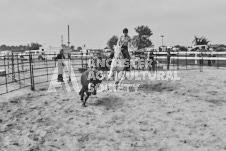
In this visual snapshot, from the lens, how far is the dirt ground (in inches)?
165

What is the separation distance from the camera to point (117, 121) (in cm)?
521

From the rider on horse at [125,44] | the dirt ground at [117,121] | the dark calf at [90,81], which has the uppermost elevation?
the rider on horse at [125,44]

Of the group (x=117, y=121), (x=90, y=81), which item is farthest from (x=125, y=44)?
(x=117, y=121)

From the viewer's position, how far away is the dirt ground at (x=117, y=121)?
4.18 m

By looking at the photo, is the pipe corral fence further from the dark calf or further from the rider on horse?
the dark calf

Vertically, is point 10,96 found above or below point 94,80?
A: below

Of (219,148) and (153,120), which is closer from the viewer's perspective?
(219,148)

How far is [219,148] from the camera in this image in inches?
155

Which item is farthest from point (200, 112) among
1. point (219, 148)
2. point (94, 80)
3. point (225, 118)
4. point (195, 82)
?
point (195, 82)

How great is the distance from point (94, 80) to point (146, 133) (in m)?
2.28

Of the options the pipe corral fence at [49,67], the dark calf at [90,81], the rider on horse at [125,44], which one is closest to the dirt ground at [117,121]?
the dark calf at [90,81]

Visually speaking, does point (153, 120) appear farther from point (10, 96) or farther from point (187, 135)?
point (10, 96)

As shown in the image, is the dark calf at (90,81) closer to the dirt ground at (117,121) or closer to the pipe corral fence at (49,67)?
the dirt ground at (117,121)

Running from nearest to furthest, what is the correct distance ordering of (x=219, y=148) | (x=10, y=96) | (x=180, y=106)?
(x=219, y=148), (x=180, y=106), (x=10, y=96)
